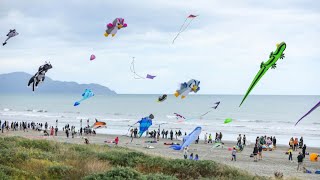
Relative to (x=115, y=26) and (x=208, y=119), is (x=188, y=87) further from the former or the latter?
(x=208, y=119)

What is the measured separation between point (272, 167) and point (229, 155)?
20.1 ft

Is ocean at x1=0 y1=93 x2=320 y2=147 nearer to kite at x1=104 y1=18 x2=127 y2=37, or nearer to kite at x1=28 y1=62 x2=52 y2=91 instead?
kite at x1=104 y1=18 x2=127 y2=37

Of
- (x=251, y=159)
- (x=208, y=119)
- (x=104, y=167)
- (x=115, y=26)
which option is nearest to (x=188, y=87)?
(x=115, y=26)

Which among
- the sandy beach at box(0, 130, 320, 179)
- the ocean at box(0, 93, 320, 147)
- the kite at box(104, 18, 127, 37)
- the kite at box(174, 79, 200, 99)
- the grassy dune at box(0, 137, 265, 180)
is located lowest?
the sandy beach at box(0, 130, 320, 179)

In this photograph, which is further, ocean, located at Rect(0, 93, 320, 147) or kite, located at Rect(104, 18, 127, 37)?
ocean, located at Rect(0, 93, 320, 147)

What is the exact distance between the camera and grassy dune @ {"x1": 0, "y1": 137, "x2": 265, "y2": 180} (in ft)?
32.6

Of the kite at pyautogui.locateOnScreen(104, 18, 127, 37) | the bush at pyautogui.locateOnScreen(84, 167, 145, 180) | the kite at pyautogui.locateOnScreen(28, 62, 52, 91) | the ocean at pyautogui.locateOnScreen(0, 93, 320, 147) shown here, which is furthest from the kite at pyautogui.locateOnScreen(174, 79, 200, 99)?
the ocean at pyautogui.locateOnScreen(0, 93, 320, 147)

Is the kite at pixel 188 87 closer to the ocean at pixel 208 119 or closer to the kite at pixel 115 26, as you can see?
the kite at pixel 115 26

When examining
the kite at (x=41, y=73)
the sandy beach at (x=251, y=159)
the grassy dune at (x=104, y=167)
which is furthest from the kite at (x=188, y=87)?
the sandy beach at (x=251, y=159)

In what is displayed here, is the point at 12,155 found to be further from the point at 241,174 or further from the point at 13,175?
the point at 241,174

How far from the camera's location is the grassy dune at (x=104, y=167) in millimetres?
9940

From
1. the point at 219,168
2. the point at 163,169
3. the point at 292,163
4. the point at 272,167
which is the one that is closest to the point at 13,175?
the point at 163,169

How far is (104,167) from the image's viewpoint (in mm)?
11633

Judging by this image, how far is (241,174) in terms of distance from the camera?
12133 millimetres
